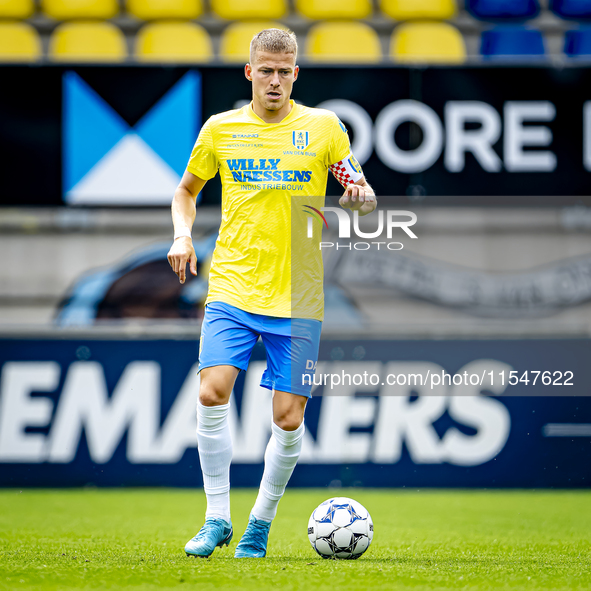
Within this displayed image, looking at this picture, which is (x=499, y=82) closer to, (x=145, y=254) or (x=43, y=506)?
Result: (x=145, y=254)

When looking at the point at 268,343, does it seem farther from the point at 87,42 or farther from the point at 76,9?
the point at 76,9

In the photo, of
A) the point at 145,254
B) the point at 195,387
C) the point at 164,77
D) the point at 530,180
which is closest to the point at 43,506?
the point at 195,387

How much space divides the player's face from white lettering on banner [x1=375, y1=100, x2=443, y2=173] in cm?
361

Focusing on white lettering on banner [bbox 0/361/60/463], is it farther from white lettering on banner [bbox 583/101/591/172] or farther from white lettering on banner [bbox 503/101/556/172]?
white lettering on banner [bbox 583/101/591/172]

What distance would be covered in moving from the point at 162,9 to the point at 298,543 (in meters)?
5.97

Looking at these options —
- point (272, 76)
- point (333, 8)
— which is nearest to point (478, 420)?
point (272, 76)

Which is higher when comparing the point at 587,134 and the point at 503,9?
the point at 503,9

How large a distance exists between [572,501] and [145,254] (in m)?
3.79

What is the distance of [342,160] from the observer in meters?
3.32

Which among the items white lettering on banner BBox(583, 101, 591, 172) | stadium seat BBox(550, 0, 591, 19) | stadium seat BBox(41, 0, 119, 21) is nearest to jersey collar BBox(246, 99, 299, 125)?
white lettering on banner BBox(583, 101, 591, 172)

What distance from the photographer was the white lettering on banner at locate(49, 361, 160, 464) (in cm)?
630

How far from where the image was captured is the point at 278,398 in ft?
10.6

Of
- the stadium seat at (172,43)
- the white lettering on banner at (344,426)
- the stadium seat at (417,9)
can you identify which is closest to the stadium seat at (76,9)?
the stadium seat at (172,43)

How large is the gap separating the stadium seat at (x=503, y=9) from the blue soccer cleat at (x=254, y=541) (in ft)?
21.1
